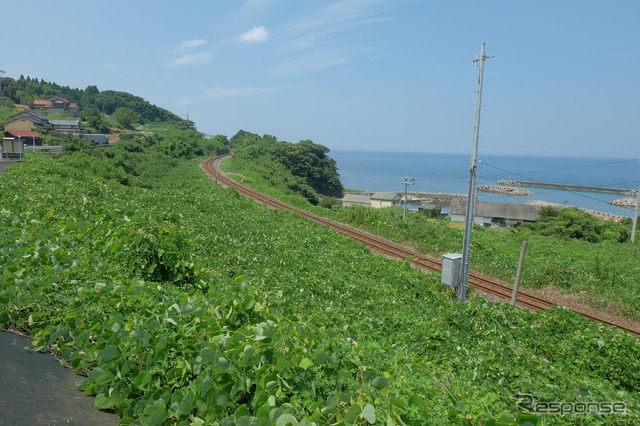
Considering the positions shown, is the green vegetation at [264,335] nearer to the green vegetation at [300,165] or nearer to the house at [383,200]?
the green vegetation at [300,165]

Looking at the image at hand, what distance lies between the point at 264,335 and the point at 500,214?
49.2 metres

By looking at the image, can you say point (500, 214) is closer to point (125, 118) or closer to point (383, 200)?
point (383, 200)

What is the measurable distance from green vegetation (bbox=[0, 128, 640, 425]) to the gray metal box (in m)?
0.55

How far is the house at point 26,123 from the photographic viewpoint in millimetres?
55178

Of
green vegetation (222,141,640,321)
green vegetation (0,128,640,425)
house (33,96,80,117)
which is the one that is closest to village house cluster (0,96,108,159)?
green vegetation (222,141,640,321)

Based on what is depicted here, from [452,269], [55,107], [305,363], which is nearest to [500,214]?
[452,269]

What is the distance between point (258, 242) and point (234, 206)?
6859mm

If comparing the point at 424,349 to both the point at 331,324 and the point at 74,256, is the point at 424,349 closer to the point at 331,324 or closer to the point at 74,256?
the point at 331,324

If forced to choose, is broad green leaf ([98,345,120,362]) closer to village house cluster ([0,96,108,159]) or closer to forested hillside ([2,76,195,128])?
village house cluster ([0,96,108,159])

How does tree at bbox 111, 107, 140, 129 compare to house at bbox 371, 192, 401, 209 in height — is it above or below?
above

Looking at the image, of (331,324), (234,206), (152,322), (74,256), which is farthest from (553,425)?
(234,206)

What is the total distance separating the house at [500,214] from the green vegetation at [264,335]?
3908 cm

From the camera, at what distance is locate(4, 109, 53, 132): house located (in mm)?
55178

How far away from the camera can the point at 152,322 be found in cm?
380
